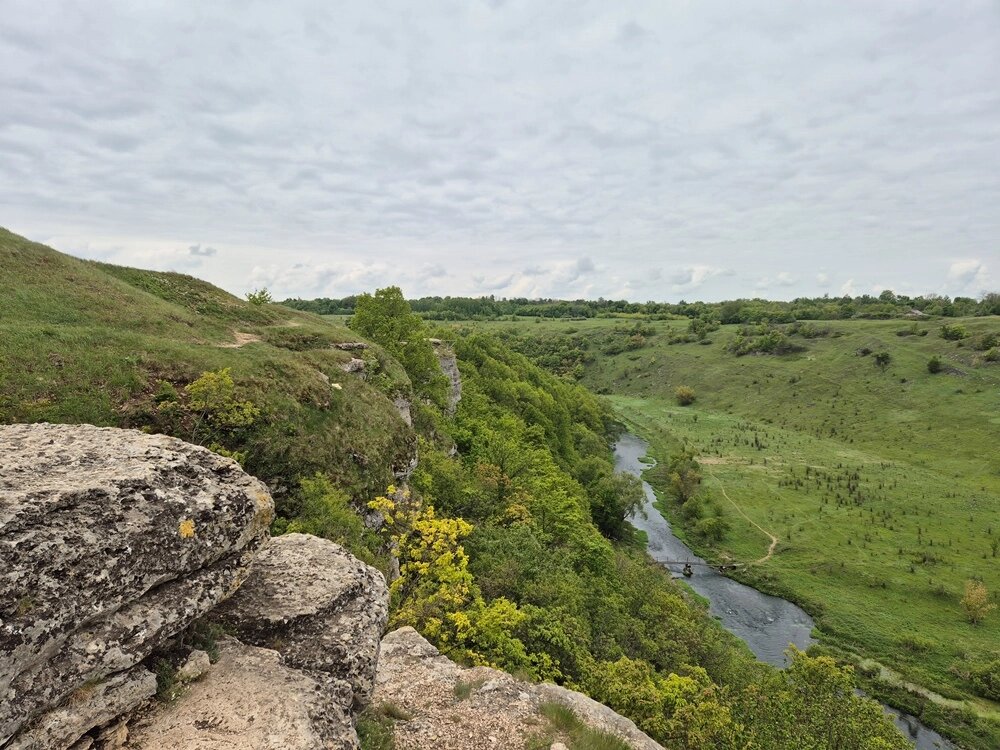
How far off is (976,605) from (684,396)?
91449 millimetres

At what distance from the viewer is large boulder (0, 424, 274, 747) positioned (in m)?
6.21

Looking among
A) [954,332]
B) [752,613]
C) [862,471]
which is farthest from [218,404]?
[954,332]

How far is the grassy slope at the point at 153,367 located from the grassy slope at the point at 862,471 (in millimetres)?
40772

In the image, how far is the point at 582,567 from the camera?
3319 centimetres

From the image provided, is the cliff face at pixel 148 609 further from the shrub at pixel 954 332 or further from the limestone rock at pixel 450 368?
the shrub at pixel 954 332

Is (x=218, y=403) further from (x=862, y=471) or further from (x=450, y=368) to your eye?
(x=862, y=471)

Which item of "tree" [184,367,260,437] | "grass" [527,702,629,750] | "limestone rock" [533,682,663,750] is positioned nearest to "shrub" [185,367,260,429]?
"tree" [184,367,260,437]

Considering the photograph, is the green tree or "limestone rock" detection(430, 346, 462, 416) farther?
"limestone rock" detection(430, 346, 462, 416)

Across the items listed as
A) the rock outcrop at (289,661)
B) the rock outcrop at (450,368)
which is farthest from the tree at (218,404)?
the rock outcrop at (450,368)

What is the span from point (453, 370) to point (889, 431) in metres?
84.2

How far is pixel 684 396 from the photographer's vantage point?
13138 centimetres

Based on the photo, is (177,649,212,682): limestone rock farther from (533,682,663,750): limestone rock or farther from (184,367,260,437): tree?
(184,367,260,437): tree

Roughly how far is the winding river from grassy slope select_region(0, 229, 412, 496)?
109ft

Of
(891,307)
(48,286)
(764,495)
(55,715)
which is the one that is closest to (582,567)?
(55,715)
